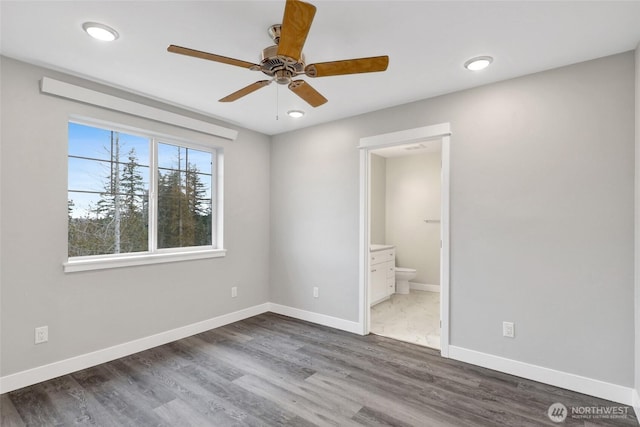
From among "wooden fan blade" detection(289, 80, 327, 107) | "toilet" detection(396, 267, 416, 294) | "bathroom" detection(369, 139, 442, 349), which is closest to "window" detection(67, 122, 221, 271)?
"wooden fan blade" detection(289, 80, 327, 107)

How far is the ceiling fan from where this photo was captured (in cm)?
139

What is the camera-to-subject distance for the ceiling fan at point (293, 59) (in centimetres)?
139

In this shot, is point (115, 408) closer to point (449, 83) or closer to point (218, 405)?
point (218, 405)

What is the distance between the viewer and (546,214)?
2477 millimetres

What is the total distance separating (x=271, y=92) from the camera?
2.91m

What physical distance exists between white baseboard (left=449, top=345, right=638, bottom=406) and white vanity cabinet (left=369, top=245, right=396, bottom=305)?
168cm

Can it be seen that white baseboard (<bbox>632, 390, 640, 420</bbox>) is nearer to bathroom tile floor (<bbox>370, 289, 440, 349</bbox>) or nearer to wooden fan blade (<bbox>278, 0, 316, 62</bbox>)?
bathroom tile floor (<bbox>370, 289, 440, 349</bbox>)

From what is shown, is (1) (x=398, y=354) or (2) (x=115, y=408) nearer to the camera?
(2) (x=115, y=408)

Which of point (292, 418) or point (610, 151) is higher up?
point (610, 151)

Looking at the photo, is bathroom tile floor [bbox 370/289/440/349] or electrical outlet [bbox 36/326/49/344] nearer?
electrical outlet [bbox 36/326/49/344]

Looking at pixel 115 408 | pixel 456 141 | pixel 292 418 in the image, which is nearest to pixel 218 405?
pixel 292 418

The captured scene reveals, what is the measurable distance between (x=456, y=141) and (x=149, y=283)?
10.6ft

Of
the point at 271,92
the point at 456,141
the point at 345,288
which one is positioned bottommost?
the point at 345,288

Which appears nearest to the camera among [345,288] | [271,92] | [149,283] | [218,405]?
[218,405]
